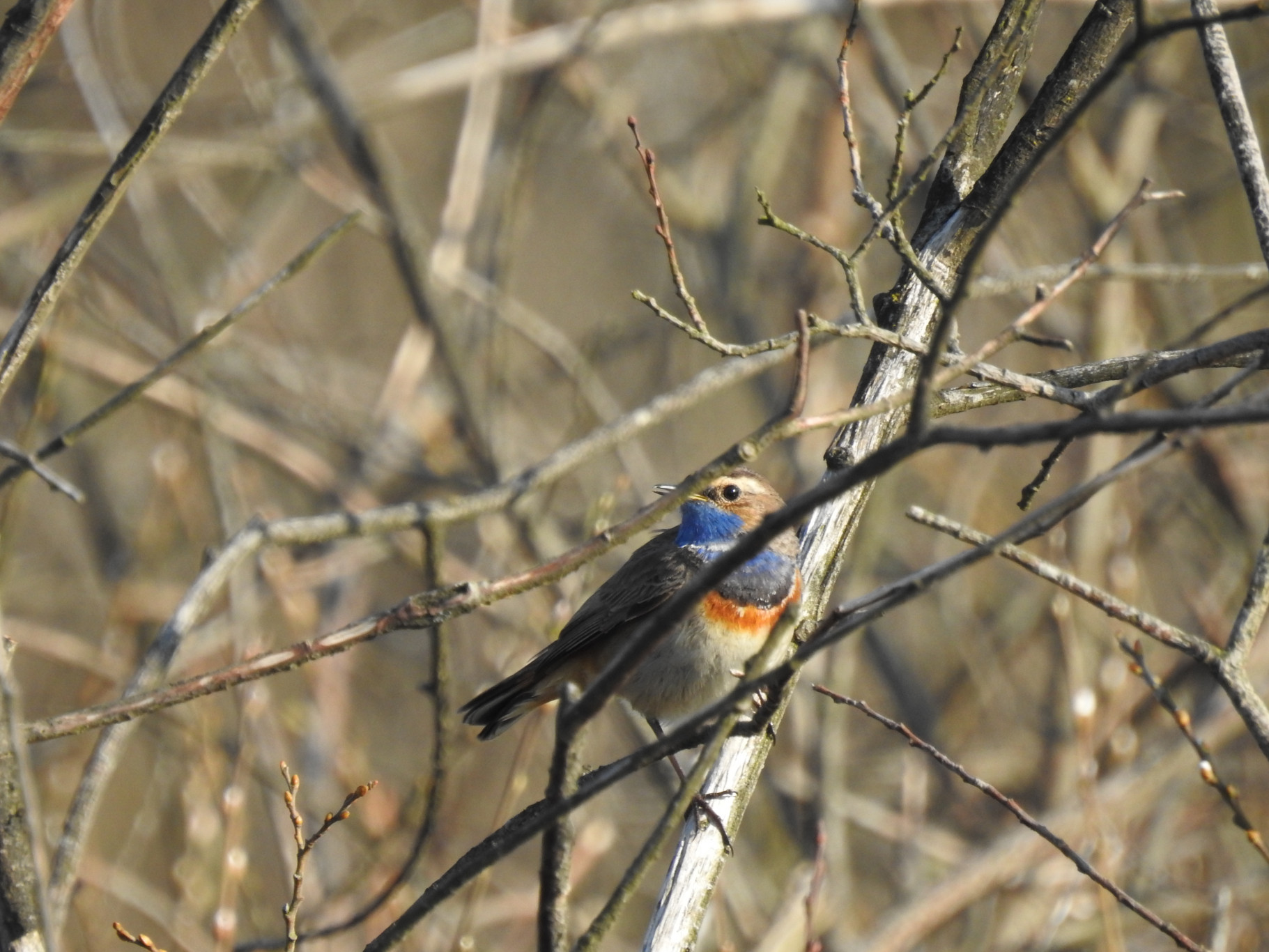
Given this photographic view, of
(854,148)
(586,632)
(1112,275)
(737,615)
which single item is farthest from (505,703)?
(1112,275)

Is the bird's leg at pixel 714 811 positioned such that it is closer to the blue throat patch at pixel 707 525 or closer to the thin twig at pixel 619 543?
the thin twig at pixel 619 543

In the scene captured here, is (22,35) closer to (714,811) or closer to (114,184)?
(114,184)

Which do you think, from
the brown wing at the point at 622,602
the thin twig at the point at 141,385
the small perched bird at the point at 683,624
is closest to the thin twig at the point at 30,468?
the thin twig at the point at 141,385

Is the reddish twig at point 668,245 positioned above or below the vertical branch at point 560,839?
above

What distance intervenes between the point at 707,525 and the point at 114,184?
108 inches

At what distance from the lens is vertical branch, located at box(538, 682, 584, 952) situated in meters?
1.71

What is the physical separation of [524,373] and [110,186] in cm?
620

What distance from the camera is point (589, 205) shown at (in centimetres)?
1091

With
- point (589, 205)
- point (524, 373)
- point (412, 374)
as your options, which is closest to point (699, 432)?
point (524, 373)

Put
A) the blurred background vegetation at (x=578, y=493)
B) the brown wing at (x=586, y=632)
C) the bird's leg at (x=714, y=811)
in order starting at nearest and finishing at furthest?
the bird's leg at (x=714, y=811), the brown wing at (x=586, y=632), the blurred background vegetation at (x=578, y=493)

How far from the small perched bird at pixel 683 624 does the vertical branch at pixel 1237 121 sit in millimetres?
1760

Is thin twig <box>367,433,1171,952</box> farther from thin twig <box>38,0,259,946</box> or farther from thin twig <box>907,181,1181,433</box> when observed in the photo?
thin twig <box>38,0,259,946</box>

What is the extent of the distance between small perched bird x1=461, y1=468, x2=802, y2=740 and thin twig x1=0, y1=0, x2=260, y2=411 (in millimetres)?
1983

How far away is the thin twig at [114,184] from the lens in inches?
95.3
